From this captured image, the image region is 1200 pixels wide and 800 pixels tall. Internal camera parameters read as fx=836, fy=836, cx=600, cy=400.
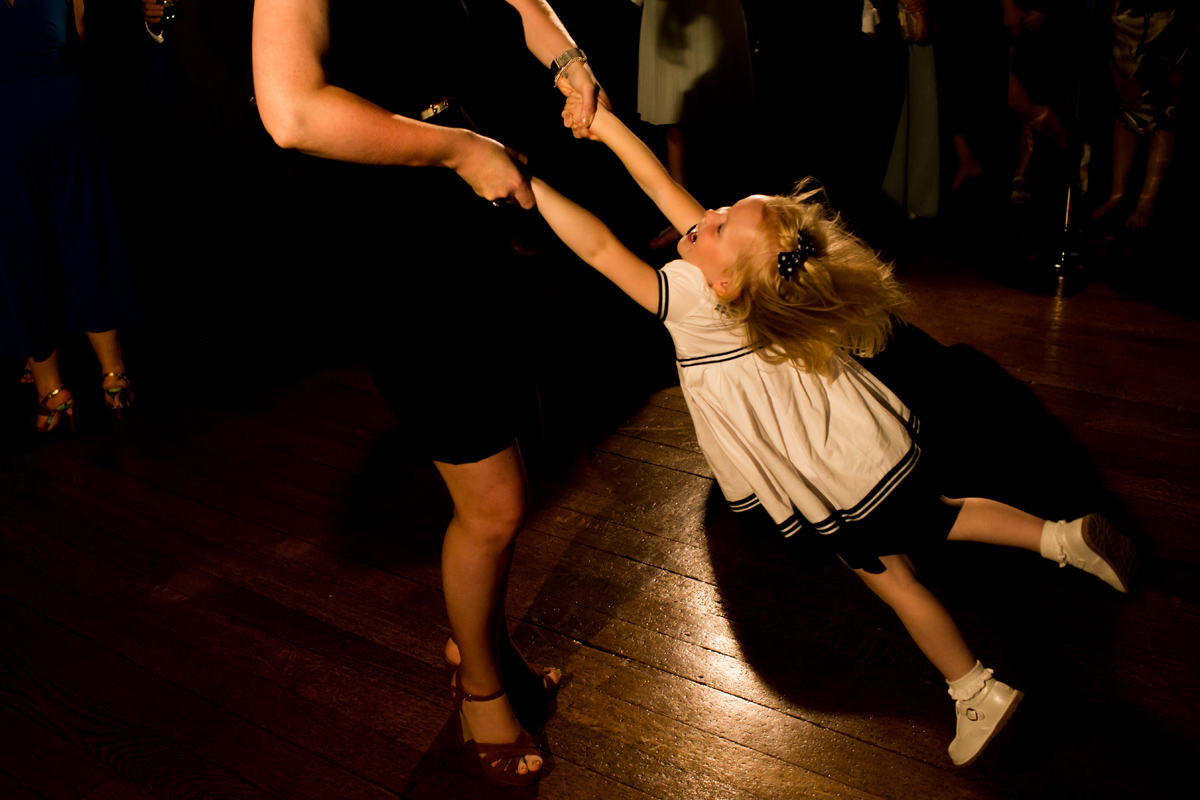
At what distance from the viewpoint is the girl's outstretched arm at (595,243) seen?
1256 mm

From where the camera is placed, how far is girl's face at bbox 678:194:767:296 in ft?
4.66

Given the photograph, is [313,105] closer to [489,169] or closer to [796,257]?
[489,169]

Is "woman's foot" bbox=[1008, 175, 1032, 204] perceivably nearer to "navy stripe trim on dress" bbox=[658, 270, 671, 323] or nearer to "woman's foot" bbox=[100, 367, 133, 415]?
"navy stripe trim on dress" bbox=[658, 270, 671, 323]

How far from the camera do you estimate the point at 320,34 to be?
93cm

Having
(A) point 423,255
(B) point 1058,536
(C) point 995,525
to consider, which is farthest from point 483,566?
(B) point 1058,536

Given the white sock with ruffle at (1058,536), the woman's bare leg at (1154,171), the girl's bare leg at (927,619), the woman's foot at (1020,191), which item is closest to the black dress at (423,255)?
the girl's bare leg at (927,619)

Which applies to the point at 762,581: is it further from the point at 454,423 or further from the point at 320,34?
the point at 320,34

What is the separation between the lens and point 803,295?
140 cm

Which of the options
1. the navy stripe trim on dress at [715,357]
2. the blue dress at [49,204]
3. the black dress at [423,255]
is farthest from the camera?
the blue dress at [49,204]

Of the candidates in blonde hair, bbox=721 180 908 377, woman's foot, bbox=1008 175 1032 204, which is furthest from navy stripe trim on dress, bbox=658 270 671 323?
woman's foot, bbox=1008 175 1032 204

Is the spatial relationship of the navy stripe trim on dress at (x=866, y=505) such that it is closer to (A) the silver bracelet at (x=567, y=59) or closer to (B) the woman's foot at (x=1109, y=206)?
(A) the silver bracelet at (x=567, y=59)

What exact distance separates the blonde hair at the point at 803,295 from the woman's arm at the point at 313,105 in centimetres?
62

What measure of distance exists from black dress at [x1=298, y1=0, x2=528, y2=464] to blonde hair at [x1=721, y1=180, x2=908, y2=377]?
0.43 metres

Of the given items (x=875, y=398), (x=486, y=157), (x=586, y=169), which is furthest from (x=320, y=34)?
(x=586, y=169)
